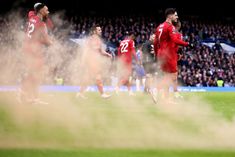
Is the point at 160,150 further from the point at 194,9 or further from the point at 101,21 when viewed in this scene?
the point at 194,9

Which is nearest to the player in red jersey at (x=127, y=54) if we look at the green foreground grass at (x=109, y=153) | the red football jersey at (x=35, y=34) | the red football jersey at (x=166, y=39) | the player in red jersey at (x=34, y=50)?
the red football jersey at (x=166, y=39)

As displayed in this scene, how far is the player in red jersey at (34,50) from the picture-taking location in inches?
462

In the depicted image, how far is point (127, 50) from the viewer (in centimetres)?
1772

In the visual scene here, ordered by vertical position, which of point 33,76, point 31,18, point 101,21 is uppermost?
point 101,21

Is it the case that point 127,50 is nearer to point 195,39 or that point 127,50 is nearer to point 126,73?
point 126,73

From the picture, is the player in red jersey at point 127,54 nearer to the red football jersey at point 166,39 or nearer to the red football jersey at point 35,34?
the red football jersey at point 166,39

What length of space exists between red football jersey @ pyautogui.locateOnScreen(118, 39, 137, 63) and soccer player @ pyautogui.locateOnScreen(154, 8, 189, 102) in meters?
3.67

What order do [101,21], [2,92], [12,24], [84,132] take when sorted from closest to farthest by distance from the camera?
[84,132] < [2,92] < [12,24] < [101,21]

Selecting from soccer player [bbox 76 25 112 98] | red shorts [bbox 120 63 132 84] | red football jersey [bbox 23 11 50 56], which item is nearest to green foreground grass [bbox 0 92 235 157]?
red football jersey [bbox 23 11 50 56]

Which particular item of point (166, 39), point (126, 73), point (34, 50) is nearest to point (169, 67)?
point (166, 39)

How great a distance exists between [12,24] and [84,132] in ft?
26.1

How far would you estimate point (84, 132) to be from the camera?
7.67 m

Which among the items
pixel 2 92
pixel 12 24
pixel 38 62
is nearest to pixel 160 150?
pixel 38 62

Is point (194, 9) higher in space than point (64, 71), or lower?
higher
